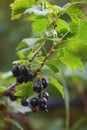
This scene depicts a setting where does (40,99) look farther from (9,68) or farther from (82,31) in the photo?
(9,68)

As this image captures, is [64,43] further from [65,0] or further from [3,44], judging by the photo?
[3,44]

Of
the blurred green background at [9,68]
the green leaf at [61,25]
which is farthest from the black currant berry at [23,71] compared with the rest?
the blurred green background at [9,68]

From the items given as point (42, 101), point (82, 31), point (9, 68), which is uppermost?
point (9, 68)

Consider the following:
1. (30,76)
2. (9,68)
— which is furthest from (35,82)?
(9,68)

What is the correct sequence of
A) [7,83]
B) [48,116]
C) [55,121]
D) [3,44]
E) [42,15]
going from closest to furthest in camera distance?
[42,15], [7,83], [55,121], [48,116], [3,44]

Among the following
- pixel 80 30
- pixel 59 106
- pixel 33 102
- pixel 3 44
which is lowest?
pixel 33 102

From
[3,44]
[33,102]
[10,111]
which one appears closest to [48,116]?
[3,44]

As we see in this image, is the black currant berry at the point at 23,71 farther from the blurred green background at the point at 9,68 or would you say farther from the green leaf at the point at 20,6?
the blurred green background at the point at 9,68
